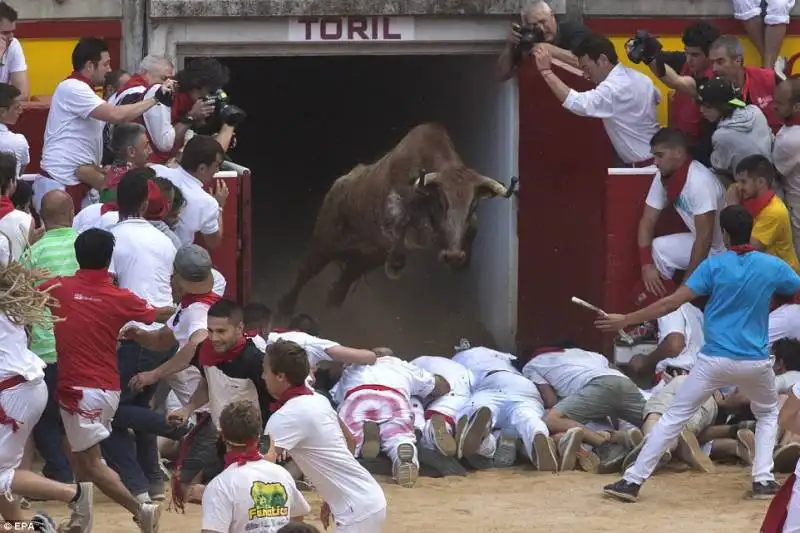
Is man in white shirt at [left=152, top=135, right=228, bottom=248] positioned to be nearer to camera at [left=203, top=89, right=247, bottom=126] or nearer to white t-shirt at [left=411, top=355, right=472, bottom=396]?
camera at [left=203, top=89, right=247, bottom=126]

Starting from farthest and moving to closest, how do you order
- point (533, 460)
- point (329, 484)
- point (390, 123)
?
point (390, 123)
point (533, 460)
point (329, 484)

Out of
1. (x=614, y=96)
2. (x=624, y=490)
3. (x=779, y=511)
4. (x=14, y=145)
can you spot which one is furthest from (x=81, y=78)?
(x=779, y=511)

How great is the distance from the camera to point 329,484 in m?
8.10

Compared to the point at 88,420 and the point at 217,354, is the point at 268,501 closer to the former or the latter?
the point at 217,354

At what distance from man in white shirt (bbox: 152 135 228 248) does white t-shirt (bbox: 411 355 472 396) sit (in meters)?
1.65

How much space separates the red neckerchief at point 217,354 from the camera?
927 centimetres

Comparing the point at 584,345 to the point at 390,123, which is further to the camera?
the point at 390,123

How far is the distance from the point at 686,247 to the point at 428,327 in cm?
319

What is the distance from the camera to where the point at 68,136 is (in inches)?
473

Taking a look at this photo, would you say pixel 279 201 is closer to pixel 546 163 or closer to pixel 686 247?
pixel 546 163

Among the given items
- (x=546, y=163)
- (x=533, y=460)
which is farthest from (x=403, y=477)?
(x=546, y=163)

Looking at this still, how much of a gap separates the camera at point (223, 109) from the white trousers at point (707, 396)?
358 centimetres

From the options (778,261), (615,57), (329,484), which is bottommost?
(329,484)

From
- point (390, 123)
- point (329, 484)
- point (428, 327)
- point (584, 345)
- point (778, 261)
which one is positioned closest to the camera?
point (329, 484)
